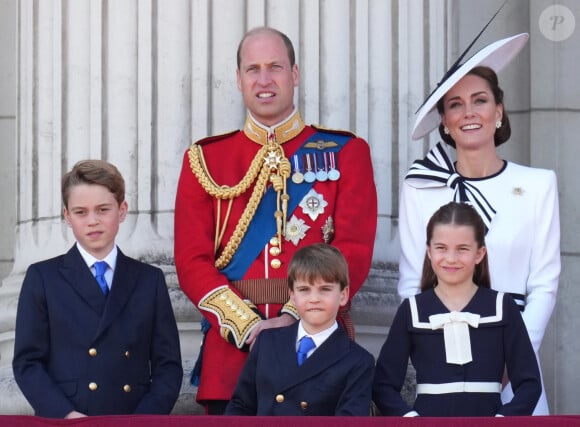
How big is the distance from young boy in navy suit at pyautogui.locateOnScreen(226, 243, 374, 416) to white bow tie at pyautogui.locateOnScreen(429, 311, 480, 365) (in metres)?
0.25

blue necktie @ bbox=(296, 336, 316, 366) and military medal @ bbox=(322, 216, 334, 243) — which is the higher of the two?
military medal @ bbox=(322, 216, 334, 243)

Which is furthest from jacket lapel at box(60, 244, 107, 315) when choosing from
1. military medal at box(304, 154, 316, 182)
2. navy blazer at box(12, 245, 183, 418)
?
military medal at box(304, 154, 316, 182)

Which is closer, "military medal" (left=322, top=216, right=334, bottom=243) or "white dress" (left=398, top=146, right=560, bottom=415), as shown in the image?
"white dress" (left=398, top=146, right=560, bottom=415)

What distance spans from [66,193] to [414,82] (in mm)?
1909

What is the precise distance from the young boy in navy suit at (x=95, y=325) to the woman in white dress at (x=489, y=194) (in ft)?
2.87

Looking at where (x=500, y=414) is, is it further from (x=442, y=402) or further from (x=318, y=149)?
(x=318, y=149)

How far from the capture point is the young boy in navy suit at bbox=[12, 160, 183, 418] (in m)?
5.20

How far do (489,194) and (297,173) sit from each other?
2.20 ft

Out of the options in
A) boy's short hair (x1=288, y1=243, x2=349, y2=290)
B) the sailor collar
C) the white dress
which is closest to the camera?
boy's short hair (x1=288, y1=243, x2=349, y2=290)

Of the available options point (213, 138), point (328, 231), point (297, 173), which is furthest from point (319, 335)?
point (213, 138)

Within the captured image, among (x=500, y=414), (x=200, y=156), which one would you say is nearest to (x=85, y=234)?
(x=200, y=156)

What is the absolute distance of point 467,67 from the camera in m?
5.68

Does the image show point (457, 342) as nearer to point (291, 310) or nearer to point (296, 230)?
point (291, 310)

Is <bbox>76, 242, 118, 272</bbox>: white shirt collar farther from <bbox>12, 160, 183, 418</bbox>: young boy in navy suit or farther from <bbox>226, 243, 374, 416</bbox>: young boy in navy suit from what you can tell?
<bbox>226, 243, 374, 416</bbox>: young boy in navy suit
